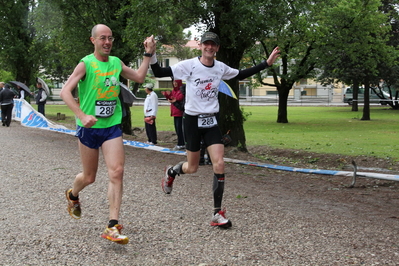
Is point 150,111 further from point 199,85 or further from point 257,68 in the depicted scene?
point 199,85

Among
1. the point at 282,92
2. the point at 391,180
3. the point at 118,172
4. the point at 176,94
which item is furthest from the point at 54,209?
the point at 282,92

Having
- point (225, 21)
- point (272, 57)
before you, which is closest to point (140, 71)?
point (272, 57)

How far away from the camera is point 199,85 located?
5992 millimetres

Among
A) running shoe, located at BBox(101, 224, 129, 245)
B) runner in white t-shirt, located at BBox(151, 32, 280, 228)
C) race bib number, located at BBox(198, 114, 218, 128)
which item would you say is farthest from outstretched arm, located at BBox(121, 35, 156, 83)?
running shoe, located at BBox(101, 224, 129, 245)

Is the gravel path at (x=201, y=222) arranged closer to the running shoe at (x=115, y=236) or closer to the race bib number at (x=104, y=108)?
the running shoe at (x=115, y=236)

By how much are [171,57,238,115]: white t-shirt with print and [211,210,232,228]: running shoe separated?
46.6 inches

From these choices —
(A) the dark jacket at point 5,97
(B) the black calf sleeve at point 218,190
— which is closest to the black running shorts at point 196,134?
(B) the black calf sleeve at point 218,190

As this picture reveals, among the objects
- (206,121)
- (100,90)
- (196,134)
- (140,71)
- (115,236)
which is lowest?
(115,236)

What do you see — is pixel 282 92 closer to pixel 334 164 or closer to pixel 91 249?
pixel 334 164

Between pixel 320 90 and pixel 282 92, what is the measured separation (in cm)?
3756

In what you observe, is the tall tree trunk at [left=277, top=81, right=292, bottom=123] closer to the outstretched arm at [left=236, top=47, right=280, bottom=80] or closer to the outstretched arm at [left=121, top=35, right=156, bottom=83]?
the outstretched arm at [left=236, top=47, right=280, bottom=80]

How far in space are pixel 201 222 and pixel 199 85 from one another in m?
1.53

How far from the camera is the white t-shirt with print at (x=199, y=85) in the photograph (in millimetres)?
6000

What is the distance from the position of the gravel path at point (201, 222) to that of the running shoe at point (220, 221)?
79 millimetres
